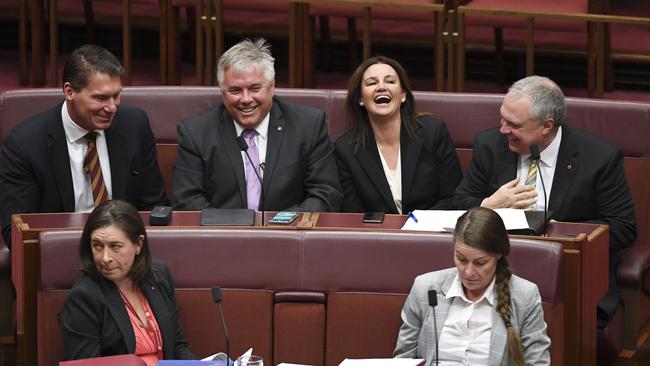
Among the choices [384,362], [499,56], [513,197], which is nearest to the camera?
[384,362]

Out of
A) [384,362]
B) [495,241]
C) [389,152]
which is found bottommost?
[384,362]

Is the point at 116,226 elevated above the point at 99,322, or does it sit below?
above

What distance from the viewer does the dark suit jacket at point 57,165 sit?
79.7 inches

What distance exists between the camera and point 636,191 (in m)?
2.13

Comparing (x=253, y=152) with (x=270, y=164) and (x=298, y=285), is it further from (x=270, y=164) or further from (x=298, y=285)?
(x=298, y=285)

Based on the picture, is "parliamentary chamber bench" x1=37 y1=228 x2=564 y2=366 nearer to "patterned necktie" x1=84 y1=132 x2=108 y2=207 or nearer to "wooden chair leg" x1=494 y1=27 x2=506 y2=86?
"patterned necktie" x1=84 y1=132 x2=108 y2=207

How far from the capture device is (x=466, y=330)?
1.63 metres

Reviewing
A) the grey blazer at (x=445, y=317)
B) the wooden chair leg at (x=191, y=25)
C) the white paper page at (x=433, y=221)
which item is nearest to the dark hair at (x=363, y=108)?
→ the white paper page at (x=433, y=221)

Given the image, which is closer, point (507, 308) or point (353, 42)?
point (507, 308)

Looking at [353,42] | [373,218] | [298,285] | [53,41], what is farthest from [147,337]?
[353,42]

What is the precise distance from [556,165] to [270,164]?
0.46 metres

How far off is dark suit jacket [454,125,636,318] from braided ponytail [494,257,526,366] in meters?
0.41

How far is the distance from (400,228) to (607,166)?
43 cm

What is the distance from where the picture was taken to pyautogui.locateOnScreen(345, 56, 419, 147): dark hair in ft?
7.10
